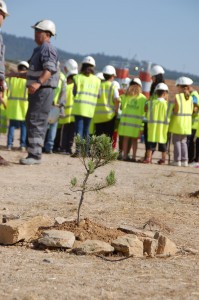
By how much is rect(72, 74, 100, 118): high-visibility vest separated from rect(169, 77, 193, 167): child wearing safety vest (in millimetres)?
1523

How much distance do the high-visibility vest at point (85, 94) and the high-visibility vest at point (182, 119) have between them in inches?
60.7

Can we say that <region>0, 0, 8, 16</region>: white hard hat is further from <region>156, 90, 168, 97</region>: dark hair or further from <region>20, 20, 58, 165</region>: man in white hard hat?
<region>156, 90, 168, 97</region>: dark hair

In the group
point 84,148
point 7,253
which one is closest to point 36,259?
point 7,253

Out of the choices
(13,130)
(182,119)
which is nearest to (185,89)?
(182,119)

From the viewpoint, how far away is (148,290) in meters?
5.25

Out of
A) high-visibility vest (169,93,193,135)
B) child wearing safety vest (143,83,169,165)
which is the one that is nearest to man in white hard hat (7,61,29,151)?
child wearing safety vest (143,83,169,165)

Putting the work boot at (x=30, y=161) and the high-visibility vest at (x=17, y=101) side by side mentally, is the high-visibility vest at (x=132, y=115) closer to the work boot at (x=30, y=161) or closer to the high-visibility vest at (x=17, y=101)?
the high-visibility vest at (x=17, y=101)

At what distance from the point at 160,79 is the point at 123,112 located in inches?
37.3

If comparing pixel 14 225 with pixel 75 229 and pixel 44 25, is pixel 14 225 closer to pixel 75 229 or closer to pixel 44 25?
pixel 75 229

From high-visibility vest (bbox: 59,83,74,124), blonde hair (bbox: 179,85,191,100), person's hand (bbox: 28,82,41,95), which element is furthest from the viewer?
high-visibility vest (bbox: 59,83,74,124)

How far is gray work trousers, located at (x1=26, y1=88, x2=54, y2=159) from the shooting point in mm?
12672

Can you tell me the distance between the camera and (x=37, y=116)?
1277 cm

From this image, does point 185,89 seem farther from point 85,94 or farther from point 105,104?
point 85,94

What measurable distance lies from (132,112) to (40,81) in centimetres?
453
